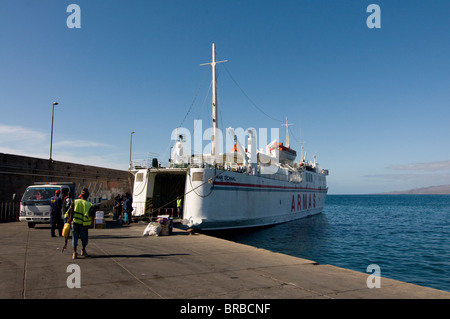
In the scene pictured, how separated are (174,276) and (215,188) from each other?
41.3 feet

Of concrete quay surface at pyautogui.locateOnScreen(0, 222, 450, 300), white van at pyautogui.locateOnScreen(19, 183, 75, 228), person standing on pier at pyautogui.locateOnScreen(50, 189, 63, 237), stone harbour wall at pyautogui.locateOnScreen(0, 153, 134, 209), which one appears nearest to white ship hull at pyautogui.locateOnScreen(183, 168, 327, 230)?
stone harbour wall at pyautogui.locateOnScreen(0, 153, 134, 209)

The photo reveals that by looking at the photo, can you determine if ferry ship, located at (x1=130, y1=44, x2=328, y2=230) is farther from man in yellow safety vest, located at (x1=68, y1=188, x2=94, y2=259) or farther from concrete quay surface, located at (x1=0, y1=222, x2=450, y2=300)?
man in yellow safety vest, located at (x1=68, y1=188, x2=94, y2=259)

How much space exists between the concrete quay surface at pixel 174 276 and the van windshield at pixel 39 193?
5.97m

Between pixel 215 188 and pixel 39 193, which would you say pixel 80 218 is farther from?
pixel 215 188

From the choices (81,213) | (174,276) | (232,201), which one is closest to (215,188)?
(232,201)

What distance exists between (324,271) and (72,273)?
6187 mm

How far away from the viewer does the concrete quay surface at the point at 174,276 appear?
6.02 m

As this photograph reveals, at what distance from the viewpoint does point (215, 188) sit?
19828mm

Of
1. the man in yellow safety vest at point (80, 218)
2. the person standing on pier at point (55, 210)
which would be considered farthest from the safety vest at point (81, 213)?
the person standing on pier at point (55, 210)

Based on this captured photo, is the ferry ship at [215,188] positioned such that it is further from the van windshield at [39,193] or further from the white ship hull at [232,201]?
the van windshield at [39,193]

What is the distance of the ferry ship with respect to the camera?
63.8 ft

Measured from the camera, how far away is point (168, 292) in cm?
604
